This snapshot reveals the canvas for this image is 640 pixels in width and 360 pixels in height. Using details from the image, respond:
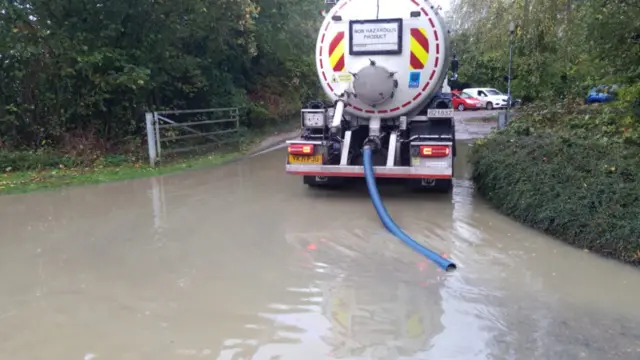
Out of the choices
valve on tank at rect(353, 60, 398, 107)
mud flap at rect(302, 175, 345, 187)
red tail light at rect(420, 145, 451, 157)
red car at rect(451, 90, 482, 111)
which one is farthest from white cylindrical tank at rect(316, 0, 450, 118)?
red car at rect(451, 90, 482, 111)

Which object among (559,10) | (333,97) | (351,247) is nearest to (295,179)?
(333,97)

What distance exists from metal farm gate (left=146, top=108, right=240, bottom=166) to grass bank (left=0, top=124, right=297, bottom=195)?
0.45 meters

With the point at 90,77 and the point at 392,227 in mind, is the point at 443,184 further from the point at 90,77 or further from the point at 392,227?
the point at 90,77

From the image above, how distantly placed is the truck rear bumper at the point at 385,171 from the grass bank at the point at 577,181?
2.72ft

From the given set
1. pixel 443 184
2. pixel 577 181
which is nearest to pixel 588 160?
pixel 577 181

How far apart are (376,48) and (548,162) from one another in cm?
286

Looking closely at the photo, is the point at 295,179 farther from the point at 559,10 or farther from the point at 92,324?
the point at 559,10

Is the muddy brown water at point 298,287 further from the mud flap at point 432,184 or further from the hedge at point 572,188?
the mud flap at point 432,184

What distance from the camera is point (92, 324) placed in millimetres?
4258

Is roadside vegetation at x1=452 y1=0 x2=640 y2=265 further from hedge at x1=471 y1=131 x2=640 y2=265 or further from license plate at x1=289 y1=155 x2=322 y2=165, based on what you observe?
license plate at x1=289 y1=155 x2=322 y2=165

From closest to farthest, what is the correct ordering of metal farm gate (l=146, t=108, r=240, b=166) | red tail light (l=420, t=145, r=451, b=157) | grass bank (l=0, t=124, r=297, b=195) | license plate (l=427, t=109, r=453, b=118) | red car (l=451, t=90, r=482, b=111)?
red tail light (l=420, t=145, r=451, b=157), license plate (l=427, t=109, r=453, b=118), grass bank (l=0, t=124, r=297, b=195), metal farm gate (l=146, t=108, r=240, b=166), red car (l=451, t=90, r=482, b=111)

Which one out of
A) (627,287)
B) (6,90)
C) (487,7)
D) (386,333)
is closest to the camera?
(386,333)

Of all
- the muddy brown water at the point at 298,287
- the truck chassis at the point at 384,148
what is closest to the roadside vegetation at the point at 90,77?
the muddy brown water at the point at 298,287

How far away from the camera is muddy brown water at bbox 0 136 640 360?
394 cm
